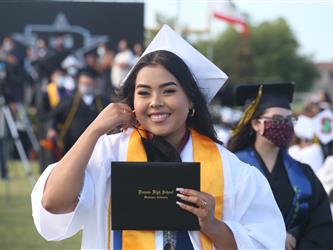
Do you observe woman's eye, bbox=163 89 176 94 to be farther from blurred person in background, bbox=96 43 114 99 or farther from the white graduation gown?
blurred person in background, bbox=96 43 114 99

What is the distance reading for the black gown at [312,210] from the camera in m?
4.78

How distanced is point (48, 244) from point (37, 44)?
14237 mm

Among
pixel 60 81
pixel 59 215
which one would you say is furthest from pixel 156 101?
pixel 60 81

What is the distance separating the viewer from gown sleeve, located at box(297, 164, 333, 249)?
15.7 ft

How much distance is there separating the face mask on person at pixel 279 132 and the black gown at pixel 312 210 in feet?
0.53

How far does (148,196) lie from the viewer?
10.1 feet

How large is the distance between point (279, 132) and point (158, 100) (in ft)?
A: 6.26

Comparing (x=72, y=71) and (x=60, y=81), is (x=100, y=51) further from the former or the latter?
(x=60, y=81)

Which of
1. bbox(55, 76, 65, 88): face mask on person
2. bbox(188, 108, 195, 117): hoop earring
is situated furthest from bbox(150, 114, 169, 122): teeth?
bbox(55, 76, 65, 88): face mask on person

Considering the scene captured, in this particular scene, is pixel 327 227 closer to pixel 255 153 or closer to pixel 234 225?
pixel 255 153

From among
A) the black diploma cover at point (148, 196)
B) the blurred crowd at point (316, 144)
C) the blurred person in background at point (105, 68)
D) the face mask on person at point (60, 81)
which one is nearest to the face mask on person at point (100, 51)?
the blurred person in background at point (105, 68)

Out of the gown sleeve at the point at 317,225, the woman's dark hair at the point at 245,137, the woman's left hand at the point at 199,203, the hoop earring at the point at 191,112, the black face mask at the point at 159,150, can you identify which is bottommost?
the gown sleeve at the point at 317,225

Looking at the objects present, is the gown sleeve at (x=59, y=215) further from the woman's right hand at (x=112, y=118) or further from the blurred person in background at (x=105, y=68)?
the blurred person in background at (x=105, y=68)

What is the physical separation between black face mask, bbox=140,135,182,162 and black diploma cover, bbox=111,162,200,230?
0.64ft
